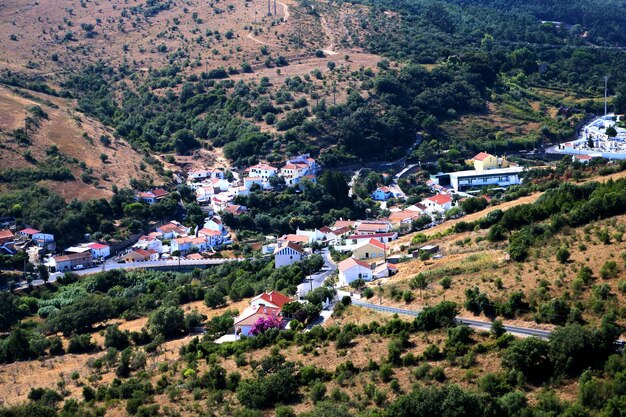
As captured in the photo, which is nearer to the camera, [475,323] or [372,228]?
[475,323]

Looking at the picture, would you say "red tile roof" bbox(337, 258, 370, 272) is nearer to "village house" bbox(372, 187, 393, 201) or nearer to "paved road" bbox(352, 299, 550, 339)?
"paved road" bbox(352, 299, 550, 339)

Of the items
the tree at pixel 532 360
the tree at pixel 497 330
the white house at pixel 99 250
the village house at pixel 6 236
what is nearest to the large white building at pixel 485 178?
the white house at pixel 99 250

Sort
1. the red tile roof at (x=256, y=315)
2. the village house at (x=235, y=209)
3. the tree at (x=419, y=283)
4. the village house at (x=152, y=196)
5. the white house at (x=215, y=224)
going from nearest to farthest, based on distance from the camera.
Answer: the tree at (x=419, y=283) → the red tile roof at (x=256, y=315) → the white house at (x=215, y=224) → the village house at (x=235, y=209) → the village house at (x=152, y=196)

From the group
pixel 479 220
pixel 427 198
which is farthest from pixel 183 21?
pixel 479 220

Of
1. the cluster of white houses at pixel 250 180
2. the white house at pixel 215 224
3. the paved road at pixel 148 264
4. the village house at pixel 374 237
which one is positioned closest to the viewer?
the village house at pixel 374 237

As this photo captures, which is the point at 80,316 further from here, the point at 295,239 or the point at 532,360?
the point at 532,360

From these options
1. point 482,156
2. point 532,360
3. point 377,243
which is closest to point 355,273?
point 377,243

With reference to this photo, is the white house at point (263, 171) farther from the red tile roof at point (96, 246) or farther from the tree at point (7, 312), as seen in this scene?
the tree at point (7, 312)
